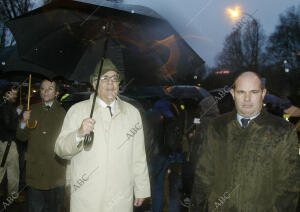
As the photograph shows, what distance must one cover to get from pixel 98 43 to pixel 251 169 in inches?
93.1

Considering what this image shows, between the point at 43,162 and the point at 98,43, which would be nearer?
the point at 98,43

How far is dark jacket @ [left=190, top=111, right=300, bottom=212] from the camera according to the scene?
8.35ft

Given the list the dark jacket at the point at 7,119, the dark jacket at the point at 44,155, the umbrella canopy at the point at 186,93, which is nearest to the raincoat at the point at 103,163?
the dark jacket at the point at 44,155

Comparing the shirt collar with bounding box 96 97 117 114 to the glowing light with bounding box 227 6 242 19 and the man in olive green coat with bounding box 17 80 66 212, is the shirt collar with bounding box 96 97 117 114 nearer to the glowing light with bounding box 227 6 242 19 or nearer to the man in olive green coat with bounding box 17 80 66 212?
the man in olive green coat with bounding box 17 80 66 212

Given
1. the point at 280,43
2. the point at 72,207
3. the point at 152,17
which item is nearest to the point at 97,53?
the point at 152,17

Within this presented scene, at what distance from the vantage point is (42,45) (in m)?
3.62

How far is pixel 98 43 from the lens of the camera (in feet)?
12.1

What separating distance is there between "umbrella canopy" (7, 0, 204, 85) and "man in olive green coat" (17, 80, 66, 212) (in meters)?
0.72

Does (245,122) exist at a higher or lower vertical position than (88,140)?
higher

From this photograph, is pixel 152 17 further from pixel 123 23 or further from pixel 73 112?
pixel 73 112

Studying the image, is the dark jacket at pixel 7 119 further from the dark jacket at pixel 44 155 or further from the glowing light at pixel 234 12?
the glowing light at pixel 234 12

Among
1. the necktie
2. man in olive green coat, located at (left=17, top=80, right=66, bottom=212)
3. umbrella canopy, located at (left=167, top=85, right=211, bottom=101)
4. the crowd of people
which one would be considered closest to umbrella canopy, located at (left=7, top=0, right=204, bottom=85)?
the crowd of people

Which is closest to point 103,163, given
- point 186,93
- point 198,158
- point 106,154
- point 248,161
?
point 106,154

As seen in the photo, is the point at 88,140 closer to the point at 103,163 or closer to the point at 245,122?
the point at 103,163
